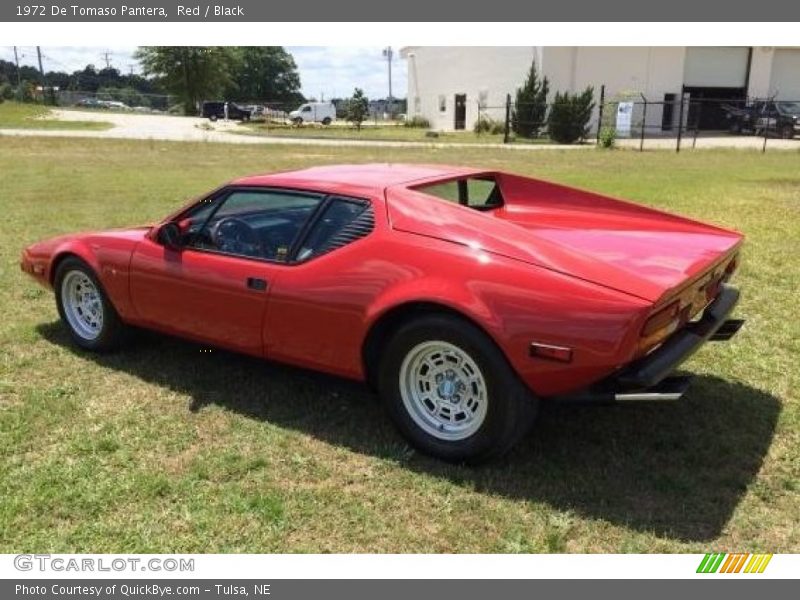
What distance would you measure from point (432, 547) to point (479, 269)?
118cm

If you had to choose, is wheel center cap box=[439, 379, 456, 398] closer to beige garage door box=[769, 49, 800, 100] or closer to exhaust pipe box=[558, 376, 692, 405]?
exhaust pipe box=[558, 376, 692, 405]

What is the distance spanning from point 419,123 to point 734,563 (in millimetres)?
50907

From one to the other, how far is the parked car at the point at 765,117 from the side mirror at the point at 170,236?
3482cm

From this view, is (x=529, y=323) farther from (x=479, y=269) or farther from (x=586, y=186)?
(x=586, y=186)

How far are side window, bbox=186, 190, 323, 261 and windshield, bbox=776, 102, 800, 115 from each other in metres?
39.1

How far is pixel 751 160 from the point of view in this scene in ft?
72.1

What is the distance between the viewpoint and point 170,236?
14.3 ft

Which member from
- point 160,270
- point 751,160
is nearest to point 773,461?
point 160,270

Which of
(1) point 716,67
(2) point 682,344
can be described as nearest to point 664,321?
(2) point 682,344

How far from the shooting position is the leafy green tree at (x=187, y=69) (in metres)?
68.4

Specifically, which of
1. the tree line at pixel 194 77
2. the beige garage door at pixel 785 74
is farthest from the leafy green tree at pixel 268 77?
the beige garage door at pixel 785 74

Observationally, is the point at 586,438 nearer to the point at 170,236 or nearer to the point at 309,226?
the point at 309,226

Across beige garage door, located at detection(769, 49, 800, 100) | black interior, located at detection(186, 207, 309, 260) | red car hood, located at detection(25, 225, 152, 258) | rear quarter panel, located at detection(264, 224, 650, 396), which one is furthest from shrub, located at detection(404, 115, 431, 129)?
rear quarter panel, located at detection(264, 224, 650, 396)

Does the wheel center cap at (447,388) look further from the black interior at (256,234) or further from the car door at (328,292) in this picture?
the black interior at (256,234)
